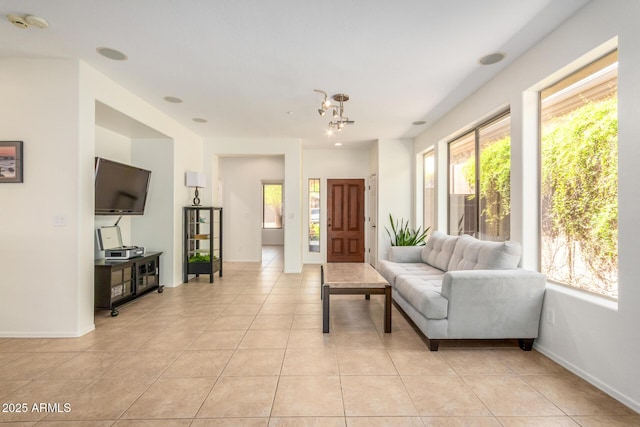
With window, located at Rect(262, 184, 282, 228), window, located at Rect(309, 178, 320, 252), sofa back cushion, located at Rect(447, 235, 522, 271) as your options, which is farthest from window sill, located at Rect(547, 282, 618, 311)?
window, located at Rect(262, 184, 282, 228)

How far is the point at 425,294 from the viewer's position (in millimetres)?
2830

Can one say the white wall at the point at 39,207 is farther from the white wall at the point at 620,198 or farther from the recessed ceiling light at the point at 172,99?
the white wall at the point at 620,198

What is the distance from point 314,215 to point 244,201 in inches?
69.7

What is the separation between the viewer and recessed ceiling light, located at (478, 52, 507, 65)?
303 cm

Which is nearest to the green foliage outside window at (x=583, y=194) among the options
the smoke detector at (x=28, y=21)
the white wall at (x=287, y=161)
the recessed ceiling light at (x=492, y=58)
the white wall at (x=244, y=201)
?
the recessed ceiling light at (x=492, y=58)

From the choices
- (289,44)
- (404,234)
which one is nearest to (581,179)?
(289,44)

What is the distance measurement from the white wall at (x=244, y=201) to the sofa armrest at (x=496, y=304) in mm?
5698

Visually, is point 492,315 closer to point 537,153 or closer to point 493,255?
point 493,255

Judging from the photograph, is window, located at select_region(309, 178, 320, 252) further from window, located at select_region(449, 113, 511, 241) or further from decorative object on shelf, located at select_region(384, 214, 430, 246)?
window, located at select_region(449, 113, 511, 241)

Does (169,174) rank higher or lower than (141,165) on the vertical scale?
lower

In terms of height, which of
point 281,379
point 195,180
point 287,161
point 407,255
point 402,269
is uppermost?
point 287,161

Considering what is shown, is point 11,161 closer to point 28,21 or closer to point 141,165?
point 28,21

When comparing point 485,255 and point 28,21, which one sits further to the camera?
point 485,255

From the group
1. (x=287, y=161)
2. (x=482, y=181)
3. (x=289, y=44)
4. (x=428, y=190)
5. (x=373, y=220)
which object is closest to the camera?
(x=289, y=44)
